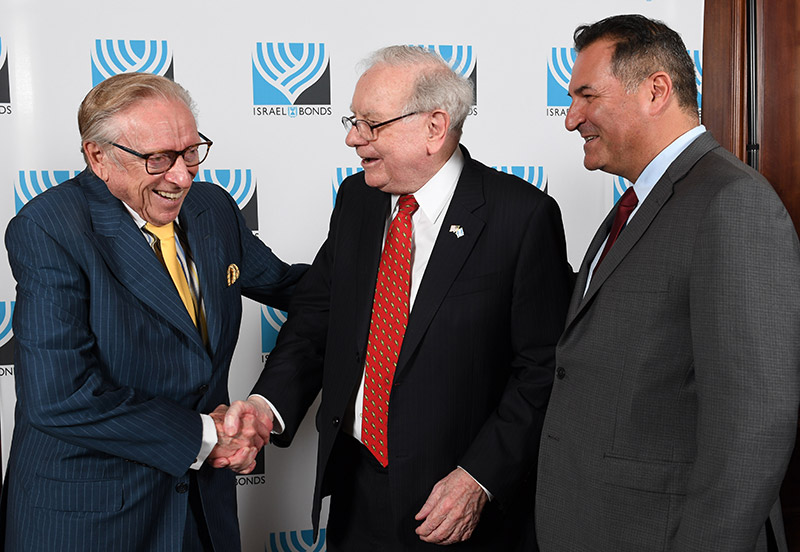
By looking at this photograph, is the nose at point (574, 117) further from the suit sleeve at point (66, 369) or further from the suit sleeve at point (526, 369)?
the suit sleeve at point (66, 369)

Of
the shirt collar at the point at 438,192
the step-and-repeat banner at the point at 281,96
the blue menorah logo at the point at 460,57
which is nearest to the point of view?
the shirt collar at the point at 438,192

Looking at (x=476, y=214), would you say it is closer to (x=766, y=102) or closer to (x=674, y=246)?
(x=674, y=246)

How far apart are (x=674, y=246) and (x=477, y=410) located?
68cm

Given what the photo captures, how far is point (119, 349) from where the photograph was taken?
1.74 m

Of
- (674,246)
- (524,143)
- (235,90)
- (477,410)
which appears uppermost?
(235,90)

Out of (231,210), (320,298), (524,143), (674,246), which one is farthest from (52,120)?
(674,246)

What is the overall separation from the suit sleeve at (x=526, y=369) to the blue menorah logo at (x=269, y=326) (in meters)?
1.33

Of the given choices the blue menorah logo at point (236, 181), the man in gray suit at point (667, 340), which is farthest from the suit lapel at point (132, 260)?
the blue menorah logo at point (236, 181)

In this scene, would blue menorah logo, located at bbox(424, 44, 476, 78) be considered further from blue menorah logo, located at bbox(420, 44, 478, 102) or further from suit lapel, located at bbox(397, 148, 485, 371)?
suit lapel, located at bbox(397, 148, 485, 371)

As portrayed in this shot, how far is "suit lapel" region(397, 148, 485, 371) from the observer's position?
183cm

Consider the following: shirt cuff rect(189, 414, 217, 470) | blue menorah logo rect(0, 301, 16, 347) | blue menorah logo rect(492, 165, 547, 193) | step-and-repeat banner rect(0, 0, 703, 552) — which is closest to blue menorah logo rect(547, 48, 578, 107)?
step-and-repeat banner rect(0, 0, 703, 552)

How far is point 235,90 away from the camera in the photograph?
2.81m

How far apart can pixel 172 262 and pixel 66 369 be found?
0.39 m

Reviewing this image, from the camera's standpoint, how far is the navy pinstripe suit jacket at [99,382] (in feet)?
5.45
